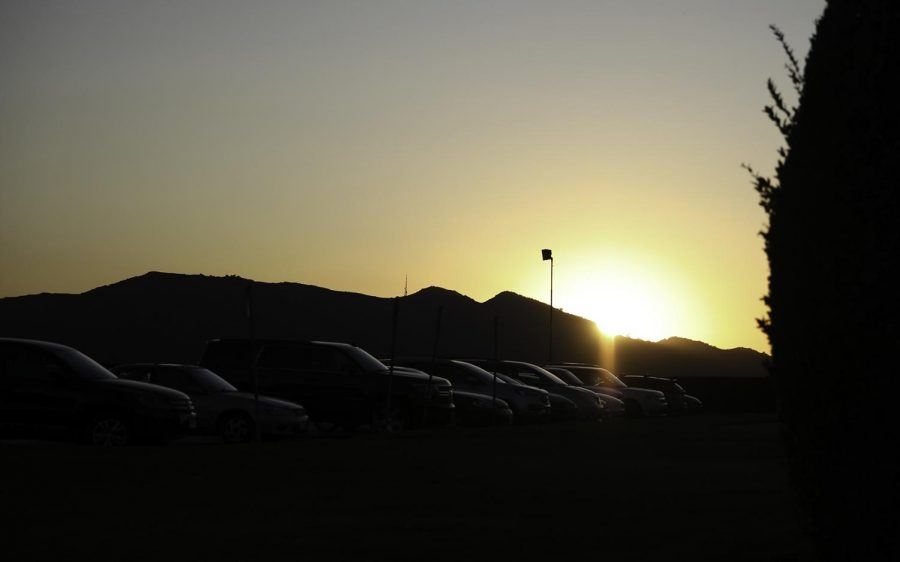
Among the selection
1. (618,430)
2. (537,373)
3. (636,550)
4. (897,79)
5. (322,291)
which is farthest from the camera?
(322,291)

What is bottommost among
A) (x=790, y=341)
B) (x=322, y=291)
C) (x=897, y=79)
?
(x=790, y=341)

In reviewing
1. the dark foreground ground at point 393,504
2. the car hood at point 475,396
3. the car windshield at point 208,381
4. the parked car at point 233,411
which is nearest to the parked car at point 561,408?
the car hood at point 475,396

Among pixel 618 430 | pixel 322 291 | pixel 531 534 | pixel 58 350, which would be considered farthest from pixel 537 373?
pixel 322 291

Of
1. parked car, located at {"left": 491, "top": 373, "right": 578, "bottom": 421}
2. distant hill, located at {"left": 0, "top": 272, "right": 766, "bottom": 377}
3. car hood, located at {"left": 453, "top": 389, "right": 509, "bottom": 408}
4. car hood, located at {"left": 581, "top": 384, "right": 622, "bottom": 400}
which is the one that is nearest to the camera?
car hood, located at {"left": 453, "top": 389, "right": 509, "bottom": 408}

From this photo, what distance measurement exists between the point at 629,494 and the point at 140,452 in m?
6.74

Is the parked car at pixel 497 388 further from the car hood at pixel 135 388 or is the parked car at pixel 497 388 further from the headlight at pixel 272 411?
the car hood at pixel 135 388

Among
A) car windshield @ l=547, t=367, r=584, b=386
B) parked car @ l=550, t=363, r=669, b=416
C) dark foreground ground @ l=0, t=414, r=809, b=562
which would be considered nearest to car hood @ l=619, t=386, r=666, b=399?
parked car @ l=550, t=363, r=669, b=416

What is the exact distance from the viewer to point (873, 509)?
280 inches

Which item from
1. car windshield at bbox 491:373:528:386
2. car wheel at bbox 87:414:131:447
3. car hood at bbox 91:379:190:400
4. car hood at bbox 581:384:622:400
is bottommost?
car wheel at bbox 87:414:131:447

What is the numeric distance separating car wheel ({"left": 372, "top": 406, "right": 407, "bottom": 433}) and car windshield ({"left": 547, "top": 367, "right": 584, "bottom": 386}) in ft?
44.5

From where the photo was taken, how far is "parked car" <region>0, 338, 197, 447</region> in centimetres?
1953

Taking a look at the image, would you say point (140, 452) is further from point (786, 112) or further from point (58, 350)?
point (786, 112)

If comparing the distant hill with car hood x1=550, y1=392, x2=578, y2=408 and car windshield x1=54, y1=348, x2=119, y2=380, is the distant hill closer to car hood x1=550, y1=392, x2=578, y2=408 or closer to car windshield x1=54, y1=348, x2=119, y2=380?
car hood x1=550, y1=392, x2=578, y2=408

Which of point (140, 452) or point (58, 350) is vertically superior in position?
point (58, 350)
